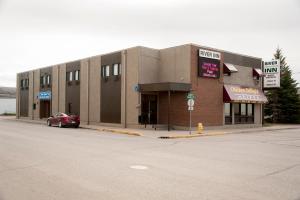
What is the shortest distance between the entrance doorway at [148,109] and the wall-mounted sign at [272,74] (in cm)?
1377

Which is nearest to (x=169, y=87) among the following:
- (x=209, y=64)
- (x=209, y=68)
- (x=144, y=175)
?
(x=209, y=68)

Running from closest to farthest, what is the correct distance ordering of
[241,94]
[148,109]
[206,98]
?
[206,98], [148,109], [241,94]

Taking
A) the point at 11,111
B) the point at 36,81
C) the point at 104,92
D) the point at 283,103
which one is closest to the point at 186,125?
the point at 104,92

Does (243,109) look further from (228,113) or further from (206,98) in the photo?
(206,98)

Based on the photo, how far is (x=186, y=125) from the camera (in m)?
28.9

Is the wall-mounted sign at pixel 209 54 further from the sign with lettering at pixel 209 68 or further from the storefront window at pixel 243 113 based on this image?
the storefront window at pixel 243 113

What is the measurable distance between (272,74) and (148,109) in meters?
15.2

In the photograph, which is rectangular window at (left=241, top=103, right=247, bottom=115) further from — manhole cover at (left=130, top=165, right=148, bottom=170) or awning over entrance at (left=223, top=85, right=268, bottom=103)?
manhole cover at (left=130, top=165, right=148, bottom=170)

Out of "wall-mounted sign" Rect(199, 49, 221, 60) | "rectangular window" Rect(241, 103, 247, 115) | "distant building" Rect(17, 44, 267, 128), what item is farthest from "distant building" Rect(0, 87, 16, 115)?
"wall-mounted sign" Rect(199, 49, 221, 60)

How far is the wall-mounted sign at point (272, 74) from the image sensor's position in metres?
36.8

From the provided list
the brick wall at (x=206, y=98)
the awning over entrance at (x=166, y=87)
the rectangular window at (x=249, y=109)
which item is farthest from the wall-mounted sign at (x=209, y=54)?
the rectangular window at (x=249, y=109)

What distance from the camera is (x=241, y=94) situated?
33.4m

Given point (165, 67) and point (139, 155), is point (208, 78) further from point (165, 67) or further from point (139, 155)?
point (139, 155)

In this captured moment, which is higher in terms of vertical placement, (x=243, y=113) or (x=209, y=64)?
(x=209, y=64)
